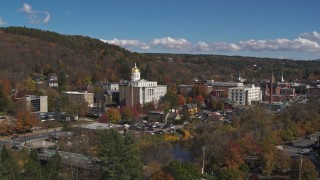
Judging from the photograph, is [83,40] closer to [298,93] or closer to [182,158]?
[298,93]

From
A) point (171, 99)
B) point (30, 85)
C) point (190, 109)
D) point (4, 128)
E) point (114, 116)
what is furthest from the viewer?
point (30, 85)

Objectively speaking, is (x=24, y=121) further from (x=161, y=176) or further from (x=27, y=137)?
(x=161, y=176)

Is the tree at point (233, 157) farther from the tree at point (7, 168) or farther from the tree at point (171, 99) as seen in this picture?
the tree at point (171, 99)

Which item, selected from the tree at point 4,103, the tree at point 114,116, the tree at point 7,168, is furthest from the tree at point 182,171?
the tree at point 4,103

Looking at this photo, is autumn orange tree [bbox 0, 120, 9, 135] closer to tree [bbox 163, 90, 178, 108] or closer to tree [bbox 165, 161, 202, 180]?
tree [bbox 165, 161, 202, 180]

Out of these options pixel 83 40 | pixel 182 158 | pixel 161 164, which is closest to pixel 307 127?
pixel 182 158

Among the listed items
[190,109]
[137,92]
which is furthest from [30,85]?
[190,109]
